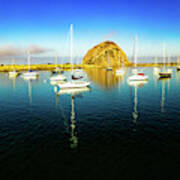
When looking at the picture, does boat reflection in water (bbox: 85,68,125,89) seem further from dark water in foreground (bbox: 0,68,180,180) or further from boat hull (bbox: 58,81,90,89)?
dark water in foreground (bbox: 0,68,180,180)

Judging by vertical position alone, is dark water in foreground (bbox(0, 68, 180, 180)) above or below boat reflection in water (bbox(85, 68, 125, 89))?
below

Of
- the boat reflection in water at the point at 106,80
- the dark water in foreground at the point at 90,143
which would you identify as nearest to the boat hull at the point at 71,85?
the boat reflection in water at the point at 106,80

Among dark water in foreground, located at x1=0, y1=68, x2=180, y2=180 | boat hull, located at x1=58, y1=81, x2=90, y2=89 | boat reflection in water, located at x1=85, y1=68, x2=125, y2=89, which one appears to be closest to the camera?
dark water in foreground, located at x1=0, y1=68, x2=180, y2=180

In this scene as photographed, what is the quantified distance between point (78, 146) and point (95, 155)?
2.22 meters

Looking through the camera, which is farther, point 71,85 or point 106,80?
point 106,80

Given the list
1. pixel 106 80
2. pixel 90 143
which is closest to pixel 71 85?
pixel 106 80

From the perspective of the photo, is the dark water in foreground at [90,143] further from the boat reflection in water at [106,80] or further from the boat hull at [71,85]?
the boat reflection in water at [106,80]

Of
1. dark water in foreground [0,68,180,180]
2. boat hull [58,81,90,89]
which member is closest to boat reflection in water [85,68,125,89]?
boat hull [58,81,90,89]

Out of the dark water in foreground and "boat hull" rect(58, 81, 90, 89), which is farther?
"boat hull" rect(58, 81, 90, 89)

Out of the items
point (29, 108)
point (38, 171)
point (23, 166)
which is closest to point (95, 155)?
point (38, 171)

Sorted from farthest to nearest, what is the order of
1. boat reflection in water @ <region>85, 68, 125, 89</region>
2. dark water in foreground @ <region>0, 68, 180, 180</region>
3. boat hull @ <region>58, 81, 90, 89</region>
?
boat reflection in water @ <region>85, 68, 125, 89</region>, boat hull @ <region>58, 81, 90, 89</region>, dark water in foreground @ <region>0, 68, 180, 180</region>

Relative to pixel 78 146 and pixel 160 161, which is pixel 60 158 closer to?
pixel 78 146

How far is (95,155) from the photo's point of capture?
13.9 metres

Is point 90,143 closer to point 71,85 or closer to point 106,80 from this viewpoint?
point 71,85
